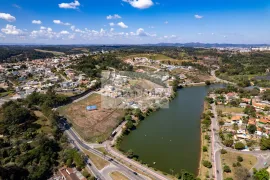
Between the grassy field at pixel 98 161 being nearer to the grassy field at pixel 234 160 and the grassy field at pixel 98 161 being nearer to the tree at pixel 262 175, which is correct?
the grassy field at pixel 234 160

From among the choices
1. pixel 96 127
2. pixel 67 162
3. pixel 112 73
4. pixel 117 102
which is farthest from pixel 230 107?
pixel 112 73

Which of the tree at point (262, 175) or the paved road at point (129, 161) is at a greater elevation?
the tree at point (262, 175)

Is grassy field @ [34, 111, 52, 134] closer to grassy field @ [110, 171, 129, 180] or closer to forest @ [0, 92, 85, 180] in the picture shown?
forest @ [0, 92, 85, 180]

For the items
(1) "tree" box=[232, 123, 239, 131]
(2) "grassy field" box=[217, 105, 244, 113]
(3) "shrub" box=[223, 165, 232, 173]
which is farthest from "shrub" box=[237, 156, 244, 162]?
(2) "grassy field" box=[217, 105, 244, 113]

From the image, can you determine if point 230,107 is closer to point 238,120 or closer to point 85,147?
point 238,120

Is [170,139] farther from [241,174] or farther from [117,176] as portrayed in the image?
[117,176]

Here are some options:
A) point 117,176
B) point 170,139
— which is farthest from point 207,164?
point 117,176

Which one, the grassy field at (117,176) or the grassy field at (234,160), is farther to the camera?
the grassy field at (234,160)

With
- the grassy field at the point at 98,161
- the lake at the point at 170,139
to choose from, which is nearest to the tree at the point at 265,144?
the lake at the point at 170,139
